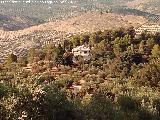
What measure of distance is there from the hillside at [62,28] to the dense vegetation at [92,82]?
5028 cm

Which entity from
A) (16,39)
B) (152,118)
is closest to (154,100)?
(152,118)

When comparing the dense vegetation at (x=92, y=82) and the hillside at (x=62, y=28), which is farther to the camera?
the hillside at (x=62, y=28)

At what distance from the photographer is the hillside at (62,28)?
120 m

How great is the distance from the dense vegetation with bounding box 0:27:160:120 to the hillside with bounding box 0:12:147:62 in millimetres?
50281

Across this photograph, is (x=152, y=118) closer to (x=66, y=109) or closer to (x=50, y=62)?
(x=66, y=109)

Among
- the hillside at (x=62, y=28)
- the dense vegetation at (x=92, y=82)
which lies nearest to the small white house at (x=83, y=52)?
the dense vegetation at (x=92, y=82)

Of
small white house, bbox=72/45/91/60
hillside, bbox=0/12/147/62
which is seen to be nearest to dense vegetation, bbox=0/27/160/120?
small white house, bbox=72/45/91/60

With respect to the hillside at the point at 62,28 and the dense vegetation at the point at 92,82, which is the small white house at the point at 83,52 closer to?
the dense vegetation at the point at 92,82

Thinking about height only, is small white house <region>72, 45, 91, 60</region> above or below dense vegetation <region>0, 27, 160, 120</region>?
below

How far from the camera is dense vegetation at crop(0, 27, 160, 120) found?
1844 cm

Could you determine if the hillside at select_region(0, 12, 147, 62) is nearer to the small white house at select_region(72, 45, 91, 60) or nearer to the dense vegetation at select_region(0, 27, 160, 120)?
the small white house at select_region(72, 45, 91, 60)

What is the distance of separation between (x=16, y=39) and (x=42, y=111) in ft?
370

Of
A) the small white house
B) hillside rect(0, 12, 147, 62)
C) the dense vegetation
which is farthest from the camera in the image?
hillside rect(0, 12, 147, 62)

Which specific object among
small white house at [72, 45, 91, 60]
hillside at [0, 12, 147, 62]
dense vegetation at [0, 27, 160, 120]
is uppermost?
dense vegetation at [0, 27, 160, 120]
